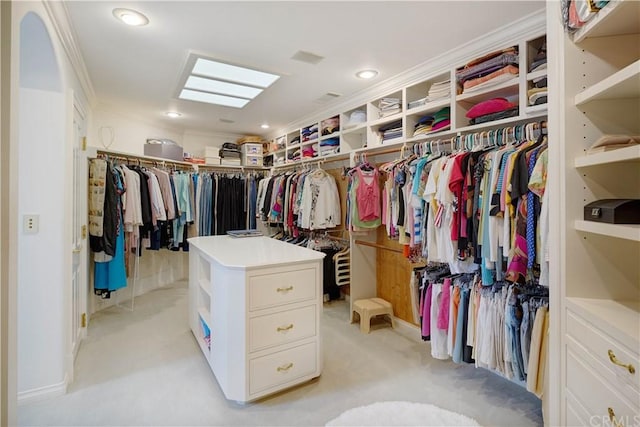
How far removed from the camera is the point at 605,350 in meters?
0.96

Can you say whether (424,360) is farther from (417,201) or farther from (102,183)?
(102,183)

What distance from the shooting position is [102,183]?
2854 millimetres

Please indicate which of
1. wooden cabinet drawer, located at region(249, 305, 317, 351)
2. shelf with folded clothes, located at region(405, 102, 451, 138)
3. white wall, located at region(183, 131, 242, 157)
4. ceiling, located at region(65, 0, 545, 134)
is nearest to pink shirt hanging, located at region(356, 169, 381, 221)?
shelf with folded clothes, located at region(405, 102, 451, 138)

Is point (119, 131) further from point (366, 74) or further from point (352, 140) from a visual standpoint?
point (366, 74)

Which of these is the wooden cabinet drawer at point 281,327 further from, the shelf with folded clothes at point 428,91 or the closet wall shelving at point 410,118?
the shelf with folded clothes at point 428,91

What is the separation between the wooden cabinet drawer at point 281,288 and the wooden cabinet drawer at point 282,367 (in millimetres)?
327

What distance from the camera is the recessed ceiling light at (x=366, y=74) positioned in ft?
9.00

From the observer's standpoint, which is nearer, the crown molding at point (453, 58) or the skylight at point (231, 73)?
the crown molding at point (453, 58)

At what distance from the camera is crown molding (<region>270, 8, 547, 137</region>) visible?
1.91m

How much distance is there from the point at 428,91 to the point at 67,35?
2.60 meters

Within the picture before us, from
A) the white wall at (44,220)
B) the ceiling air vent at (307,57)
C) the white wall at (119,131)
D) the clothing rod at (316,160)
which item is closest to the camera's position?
the white wall at (44,220)

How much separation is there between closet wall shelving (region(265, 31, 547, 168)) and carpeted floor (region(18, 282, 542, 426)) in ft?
5.80

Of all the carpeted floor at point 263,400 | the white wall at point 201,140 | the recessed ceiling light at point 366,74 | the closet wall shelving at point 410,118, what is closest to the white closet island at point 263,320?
the carpeted floor at point 263,400

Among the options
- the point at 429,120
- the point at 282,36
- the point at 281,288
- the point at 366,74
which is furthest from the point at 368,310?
the point at 282,36
